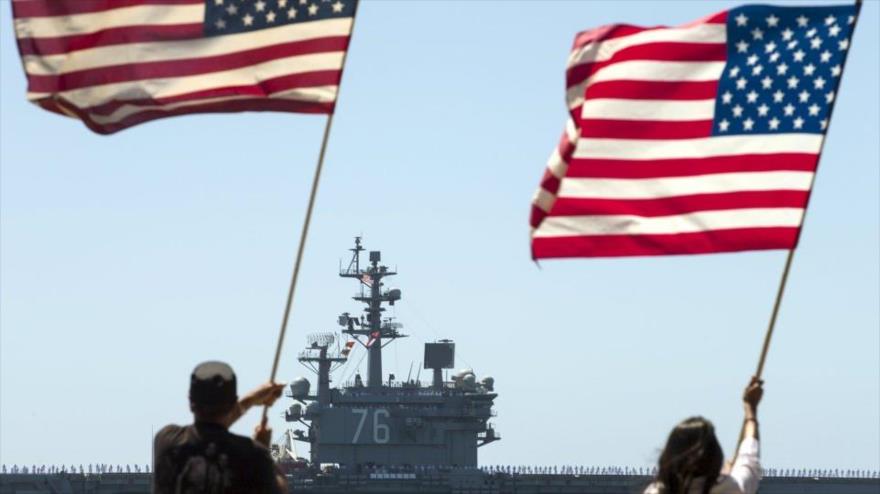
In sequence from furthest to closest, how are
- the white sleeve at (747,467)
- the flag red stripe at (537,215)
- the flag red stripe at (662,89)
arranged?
the flag red stripe at (662,89) → the flag red stripe at (537,215) → the white sleeve at (747,467)

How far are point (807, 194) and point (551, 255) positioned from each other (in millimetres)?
1498

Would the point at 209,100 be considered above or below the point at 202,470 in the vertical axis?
above

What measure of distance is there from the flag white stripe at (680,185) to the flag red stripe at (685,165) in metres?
0.04

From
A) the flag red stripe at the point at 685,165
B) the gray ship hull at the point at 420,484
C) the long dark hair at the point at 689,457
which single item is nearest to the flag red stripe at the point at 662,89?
the flag red stripe at the point at 685,165

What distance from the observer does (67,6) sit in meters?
11.5

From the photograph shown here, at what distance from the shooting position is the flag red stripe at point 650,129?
11.6 metres

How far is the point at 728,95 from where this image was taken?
11734 millimetres

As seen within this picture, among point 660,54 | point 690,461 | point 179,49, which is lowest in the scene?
point 690,461

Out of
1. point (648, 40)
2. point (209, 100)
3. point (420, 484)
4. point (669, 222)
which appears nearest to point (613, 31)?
point (648, 40)

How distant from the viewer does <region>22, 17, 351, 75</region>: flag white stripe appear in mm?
11500

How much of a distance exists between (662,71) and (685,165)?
23.9 inches

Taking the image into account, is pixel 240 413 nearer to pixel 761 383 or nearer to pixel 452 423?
pixel 761 383

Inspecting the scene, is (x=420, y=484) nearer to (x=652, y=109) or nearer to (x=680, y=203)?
(x=652, y=109)

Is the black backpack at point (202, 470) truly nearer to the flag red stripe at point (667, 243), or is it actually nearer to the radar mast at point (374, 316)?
the flag red stripe at point (667, 243)
